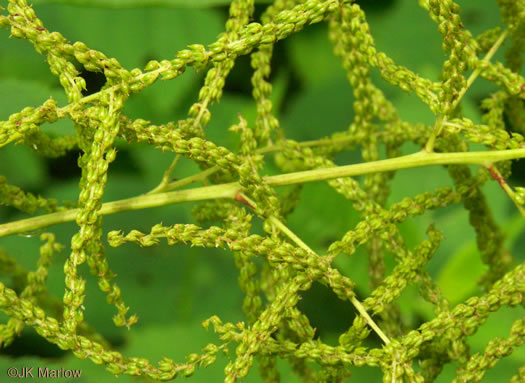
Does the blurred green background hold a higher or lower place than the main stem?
higher

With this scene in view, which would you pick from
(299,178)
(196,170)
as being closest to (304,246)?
(299,178)

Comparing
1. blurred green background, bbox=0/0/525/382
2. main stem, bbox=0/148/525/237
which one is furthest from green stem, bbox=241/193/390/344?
blurred green background, bbox=0/0/525/382

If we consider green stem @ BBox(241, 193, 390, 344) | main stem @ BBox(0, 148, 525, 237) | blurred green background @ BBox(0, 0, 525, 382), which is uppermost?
blurred green background @ BBox(0, 0, 525, 382)

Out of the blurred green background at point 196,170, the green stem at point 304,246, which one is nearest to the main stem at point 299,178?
the green stem at point 304,246

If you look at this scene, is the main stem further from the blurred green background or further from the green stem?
the blurred green background

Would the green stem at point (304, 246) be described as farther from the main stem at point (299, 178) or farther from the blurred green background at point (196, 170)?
the blurred green background at point (196, 170)

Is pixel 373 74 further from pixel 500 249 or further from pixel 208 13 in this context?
pixel 500 249

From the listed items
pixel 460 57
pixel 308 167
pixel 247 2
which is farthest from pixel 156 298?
pixel 460 57
